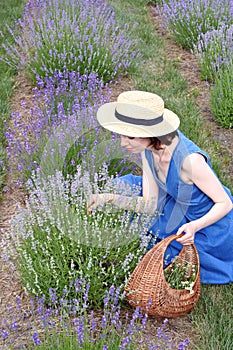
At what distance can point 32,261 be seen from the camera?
274 cm

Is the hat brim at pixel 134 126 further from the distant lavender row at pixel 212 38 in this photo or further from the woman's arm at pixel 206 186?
the distant lavender row at pixel 212 38

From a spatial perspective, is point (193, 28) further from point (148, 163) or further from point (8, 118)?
point (148, 163)

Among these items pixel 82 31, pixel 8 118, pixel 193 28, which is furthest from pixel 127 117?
pixel 193 28

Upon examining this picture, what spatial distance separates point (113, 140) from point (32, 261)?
124 centimetres

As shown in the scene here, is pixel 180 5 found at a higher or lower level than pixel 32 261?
higher

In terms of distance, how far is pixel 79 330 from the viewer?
84.7 inches

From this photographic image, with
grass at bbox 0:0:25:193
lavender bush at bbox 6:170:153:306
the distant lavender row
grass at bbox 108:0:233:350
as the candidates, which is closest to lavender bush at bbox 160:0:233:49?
the distant lavender row

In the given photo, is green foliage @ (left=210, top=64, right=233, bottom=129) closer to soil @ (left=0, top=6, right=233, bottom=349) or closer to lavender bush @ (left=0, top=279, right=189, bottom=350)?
soil @ (left=0, top=6, right=233, bottom=349)

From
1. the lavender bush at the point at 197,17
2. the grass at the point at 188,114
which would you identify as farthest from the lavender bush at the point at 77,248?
the lavender bush at the point at 197,17

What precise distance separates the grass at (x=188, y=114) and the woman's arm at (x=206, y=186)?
1.52 ft

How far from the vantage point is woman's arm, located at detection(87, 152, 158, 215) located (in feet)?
9.34

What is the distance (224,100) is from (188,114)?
34 cm

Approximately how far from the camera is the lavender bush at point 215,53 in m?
4.87

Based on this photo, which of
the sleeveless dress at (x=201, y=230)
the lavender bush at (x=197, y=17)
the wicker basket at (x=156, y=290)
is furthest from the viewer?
the lavender bush at (x=197, y=17)
